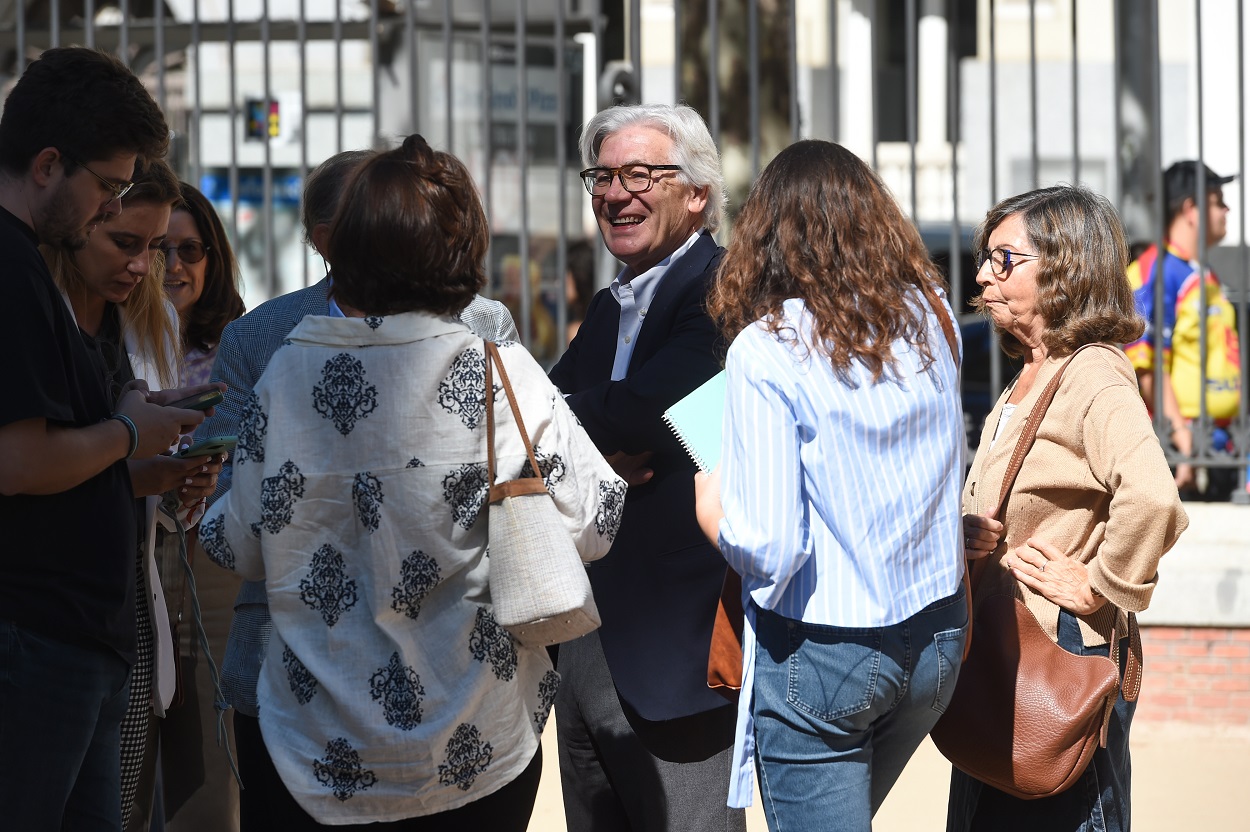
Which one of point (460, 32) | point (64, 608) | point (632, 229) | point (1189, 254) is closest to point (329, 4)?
point (460, 32)

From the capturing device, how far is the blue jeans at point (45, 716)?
2104 mm

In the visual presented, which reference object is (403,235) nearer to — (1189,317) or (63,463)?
(63,463)

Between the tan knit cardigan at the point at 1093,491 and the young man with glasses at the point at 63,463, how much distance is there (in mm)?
1584

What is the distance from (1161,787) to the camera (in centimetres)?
450

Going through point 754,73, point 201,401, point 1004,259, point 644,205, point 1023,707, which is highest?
point 754,73

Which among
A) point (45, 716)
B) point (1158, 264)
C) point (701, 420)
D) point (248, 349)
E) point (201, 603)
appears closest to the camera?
point (45, 716)

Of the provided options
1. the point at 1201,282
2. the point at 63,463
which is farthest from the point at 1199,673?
the point at 63,463

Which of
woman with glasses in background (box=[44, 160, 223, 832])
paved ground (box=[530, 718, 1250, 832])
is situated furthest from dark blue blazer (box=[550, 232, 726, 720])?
paved ground (box=[530, 718, 1250, 832])

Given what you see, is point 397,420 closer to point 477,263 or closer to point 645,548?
point 477,263

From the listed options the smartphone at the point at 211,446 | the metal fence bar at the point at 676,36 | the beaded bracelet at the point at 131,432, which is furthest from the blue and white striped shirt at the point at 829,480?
the metal fence bar at the point at 676,36

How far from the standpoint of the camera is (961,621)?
2.36m

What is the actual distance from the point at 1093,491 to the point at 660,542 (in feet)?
2.85

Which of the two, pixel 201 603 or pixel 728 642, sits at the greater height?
pixel 728 642

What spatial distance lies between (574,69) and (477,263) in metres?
7.82
